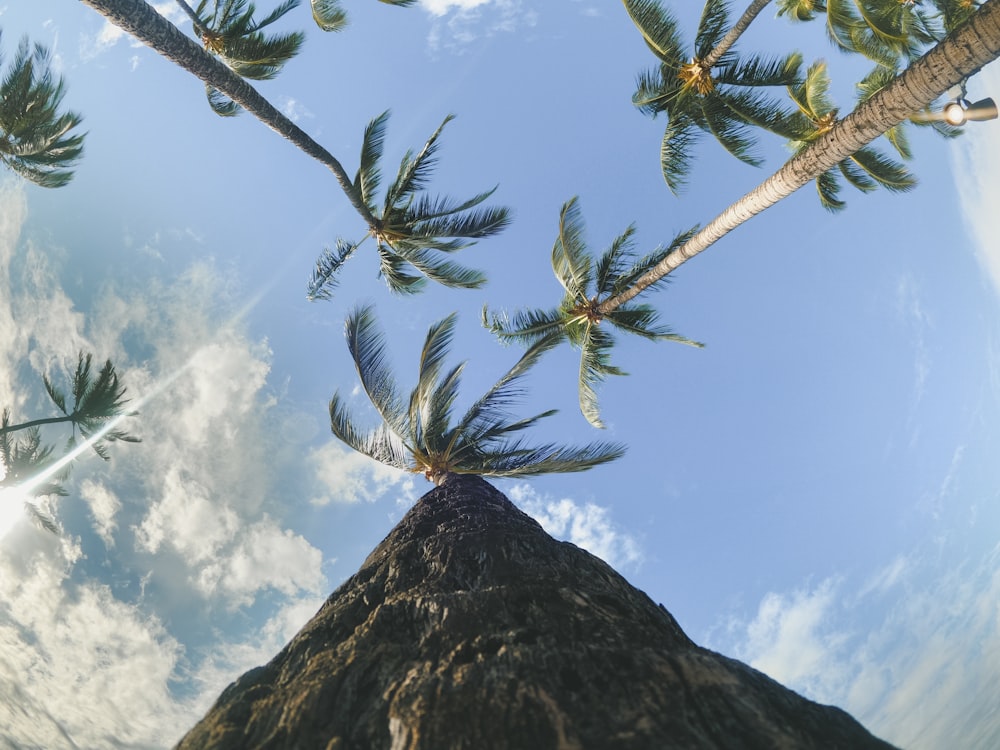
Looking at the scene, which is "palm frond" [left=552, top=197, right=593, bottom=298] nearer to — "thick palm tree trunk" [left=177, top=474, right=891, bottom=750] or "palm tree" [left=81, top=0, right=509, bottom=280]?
"palm tree" [left=81, top=0, right=509, bottom=280]

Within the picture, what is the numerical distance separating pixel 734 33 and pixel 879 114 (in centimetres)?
449

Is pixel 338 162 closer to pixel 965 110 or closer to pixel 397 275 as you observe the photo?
pixel 397 275

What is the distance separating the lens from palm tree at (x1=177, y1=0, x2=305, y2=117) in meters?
9.36

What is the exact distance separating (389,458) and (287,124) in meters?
6.29

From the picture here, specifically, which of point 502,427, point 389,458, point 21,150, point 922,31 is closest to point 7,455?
point 21,150

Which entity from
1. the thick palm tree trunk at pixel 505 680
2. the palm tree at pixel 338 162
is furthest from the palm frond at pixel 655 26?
the thick palm tree trunk at pixel 505 680

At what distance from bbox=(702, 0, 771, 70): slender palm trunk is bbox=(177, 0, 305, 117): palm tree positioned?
25.9 ft

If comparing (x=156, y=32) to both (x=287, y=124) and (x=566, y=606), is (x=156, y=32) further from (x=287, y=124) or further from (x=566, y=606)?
(x=566, y=606)

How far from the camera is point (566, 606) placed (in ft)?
12.3

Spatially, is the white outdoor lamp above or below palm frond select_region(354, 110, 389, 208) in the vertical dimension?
below

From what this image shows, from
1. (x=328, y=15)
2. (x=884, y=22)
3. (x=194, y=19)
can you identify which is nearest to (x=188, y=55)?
(x=194, y=19)

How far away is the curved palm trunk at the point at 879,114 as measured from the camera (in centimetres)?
596

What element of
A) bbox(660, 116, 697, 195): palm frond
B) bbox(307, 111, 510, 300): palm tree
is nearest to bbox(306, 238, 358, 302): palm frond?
bbox(307, 111, 510, 300): palm tree

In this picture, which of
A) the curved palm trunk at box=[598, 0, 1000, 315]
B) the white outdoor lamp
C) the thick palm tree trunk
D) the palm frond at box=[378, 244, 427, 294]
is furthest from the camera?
the palm frond at box=[378, 244, 427, 294]
